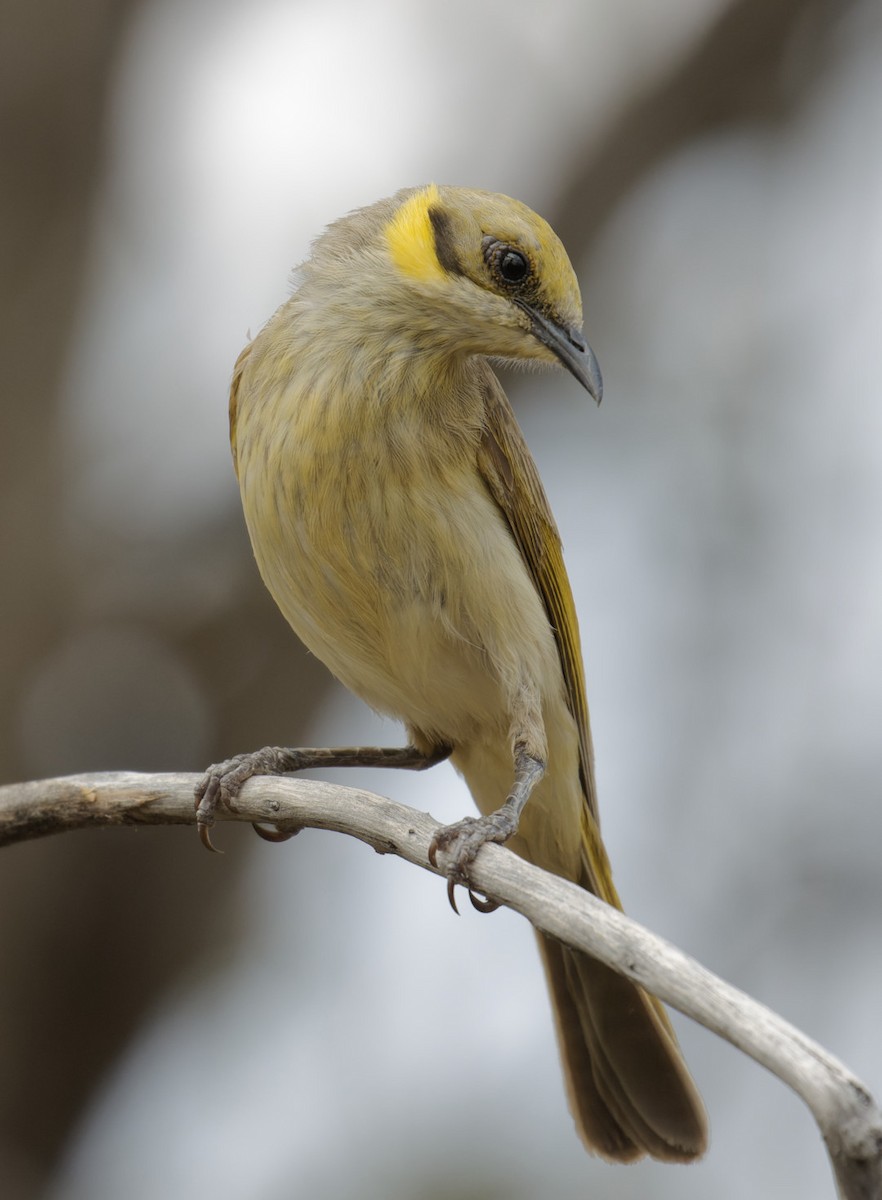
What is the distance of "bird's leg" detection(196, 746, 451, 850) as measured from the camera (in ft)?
12.9

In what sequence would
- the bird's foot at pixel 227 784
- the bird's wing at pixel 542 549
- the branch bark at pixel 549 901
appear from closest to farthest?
the branch bark at pixel 549 901 < the bird's foot at pixel 227 784 < the bird's wing at pixel 542 549

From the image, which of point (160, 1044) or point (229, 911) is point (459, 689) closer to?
point (229, 911)

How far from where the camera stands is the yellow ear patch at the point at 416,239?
4270 mm

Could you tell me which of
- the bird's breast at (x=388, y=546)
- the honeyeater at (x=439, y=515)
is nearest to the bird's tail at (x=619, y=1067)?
the honeyeater at (x=439, y=515)

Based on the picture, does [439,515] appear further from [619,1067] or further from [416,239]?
[619,1067]

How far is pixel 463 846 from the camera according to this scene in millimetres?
3539

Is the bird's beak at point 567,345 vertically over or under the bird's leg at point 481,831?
over

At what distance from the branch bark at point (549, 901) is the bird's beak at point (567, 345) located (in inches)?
63.3

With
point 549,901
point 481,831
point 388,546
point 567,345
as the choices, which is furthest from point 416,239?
point 549,901

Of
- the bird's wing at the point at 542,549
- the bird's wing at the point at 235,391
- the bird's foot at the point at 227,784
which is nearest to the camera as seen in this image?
the bird's foot at the point at 227,784

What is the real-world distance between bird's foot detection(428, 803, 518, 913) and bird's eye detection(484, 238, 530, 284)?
171 centimetres

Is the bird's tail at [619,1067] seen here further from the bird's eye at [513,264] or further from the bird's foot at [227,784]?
the bird's eye at [513,264]

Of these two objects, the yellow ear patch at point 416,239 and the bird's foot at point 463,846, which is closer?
the bird's foot at point 463,846

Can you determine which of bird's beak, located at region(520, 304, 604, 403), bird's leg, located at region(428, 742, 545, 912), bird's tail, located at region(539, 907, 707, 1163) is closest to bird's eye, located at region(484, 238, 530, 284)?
bird's beak, located at region(520, 304, 604, 403)
